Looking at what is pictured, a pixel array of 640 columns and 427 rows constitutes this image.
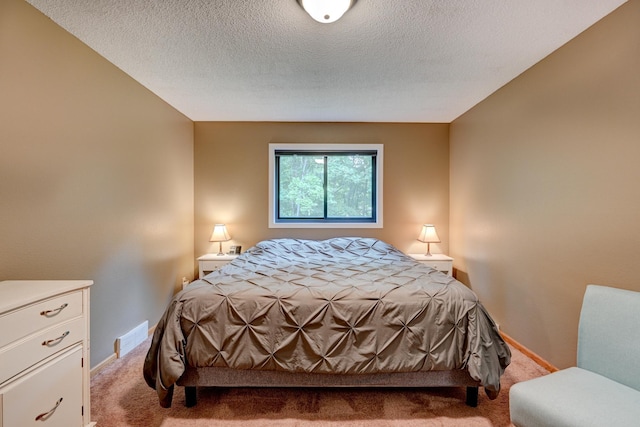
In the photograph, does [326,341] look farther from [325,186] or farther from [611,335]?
[325,186]

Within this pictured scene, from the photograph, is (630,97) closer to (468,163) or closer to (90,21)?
(468,163)

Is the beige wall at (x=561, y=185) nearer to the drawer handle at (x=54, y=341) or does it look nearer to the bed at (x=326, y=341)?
the bed at (x=326, y=341)

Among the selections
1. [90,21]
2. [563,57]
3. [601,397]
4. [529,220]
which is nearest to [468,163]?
[529,220]

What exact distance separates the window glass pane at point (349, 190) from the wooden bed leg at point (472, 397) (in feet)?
8.02

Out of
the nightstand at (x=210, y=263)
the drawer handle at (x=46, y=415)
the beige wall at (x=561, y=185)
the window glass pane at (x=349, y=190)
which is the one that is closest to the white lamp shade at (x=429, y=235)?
the beige wall at (x=561, y=185)

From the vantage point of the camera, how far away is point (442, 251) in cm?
370

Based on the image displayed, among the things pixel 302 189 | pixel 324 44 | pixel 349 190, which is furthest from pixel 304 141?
pixel 324 44

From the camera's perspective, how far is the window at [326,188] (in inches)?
150

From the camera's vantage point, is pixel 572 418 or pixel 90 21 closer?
pixel 572 418

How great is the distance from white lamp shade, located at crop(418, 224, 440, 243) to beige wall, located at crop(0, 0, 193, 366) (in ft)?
10.1

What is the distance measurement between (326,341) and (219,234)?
2.28m

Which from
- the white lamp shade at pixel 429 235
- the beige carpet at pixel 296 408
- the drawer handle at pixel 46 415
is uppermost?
the white lamp shade at pixel 429 235

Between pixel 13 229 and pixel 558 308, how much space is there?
3522 millimetres

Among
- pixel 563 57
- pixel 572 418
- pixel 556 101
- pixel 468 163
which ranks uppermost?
pixel 563 57
